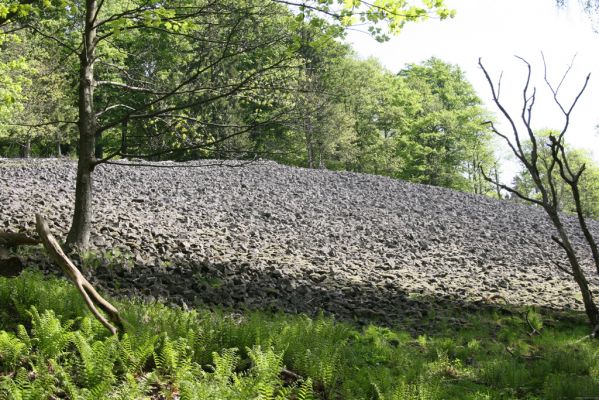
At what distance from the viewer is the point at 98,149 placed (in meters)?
33.8

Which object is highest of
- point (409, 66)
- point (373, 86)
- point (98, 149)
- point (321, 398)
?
point (409, 66)

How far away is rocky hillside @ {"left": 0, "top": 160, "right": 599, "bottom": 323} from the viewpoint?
7648 millimetres

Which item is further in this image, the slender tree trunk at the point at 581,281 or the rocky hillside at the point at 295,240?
the rocky hillside at the point at 295,240

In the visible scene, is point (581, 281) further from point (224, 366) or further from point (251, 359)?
point (224, 366)

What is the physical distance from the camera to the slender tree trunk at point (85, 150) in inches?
306

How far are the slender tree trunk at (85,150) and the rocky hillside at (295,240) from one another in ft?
1.20

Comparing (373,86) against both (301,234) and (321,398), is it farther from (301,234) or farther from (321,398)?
(321,398)

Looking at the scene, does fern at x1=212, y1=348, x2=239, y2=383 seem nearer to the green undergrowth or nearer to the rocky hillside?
the green undergrowth

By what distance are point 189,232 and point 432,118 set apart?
29.6 metres

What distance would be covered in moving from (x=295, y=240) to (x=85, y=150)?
14.3 feet

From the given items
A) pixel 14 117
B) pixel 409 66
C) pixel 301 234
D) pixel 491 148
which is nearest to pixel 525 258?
pixel 301 234

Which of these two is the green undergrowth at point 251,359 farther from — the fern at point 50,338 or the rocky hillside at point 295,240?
the rocky hillside at point 295,240

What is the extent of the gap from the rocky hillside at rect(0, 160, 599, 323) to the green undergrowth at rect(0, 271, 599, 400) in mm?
1231

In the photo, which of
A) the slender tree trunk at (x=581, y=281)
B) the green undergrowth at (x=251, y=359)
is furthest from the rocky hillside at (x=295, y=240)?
the slender tree trunk at (x=581, y=281)
